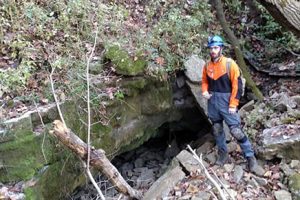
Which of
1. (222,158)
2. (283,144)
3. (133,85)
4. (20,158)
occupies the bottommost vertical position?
(222,158)

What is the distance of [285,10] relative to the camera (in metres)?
6.03

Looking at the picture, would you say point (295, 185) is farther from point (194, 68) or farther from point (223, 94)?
point (194, 68)

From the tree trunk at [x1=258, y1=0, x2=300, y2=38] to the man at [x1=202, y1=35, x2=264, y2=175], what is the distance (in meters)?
1.00

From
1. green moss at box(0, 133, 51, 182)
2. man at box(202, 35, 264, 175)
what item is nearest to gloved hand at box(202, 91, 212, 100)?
man at box(202, 35, 264, 175)

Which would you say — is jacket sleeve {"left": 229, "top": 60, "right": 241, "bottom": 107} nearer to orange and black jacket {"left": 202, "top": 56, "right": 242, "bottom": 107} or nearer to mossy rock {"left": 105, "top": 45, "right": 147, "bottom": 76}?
orange and black jacket {"left": 202, "top": 56, "right": 242, "bottom": 107}

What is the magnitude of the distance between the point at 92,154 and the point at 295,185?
9.32 feet

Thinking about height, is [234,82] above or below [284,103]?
above

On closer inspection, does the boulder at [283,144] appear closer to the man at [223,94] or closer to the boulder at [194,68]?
the man at [223,94]

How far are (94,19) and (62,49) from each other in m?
1.28

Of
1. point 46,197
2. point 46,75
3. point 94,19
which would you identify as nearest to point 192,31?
point 94,19

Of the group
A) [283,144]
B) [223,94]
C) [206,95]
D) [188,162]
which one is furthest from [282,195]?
[206,95]

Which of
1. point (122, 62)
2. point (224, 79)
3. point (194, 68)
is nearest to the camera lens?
point (224, 79)

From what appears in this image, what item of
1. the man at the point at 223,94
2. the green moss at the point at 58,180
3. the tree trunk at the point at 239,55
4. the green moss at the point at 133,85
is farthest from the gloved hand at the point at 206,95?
the green moss at the point at 58,180

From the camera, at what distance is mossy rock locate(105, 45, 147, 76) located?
6633mm
